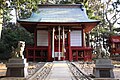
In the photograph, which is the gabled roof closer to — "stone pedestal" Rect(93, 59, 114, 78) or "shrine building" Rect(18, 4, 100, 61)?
"shrine building" Rect(18, 4, 100, 61)

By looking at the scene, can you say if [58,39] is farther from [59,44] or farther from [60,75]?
[60,75]

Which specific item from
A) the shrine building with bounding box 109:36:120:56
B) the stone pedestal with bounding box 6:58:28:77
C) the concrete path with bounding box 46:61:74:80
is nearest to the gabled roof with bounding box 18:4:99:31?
the concrete path with bounding box 46:61:74:80

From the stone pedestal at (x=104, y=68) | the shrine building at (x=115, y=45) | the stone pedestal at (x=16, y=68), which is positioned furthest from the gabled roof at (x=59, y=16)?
the shrine building at (x=115, y=45)

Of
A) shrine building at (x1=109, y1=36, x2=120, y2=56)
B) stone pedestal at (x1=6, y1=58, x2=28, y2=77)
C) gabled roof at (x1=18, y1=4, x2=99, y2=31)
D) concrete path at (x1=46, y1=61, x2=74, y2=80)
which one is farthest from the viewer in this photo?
shrine building at (x1=109, y1=36, x2=120, y2=56)

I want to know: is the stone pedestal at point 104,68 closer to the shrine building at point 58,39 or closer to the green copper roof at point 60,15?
the shrine building at point 58,39

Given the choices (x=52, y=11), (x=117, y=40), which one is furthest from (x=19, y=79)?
(x=117, y=40)

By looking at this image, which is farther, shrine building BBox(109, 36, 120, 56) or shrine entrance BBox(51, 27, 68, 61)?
shrine building BBox(109, 36, 120, 56)

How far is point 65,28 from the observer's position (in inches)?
908

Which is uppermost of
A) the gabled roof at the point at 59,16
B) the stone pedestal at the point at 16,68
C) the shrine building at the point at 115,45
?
the gabled roof at the point at 59,16

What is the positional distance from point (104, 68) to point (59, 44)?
1314 cm

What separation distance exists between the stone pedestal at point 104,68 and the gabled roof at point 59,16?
39.8 ft

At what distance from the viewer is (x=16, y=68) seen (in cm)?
999

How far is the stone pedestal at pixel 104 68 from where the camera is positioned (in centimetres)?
977

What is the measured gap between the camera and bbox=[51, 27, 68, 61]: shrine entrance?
22327mm
